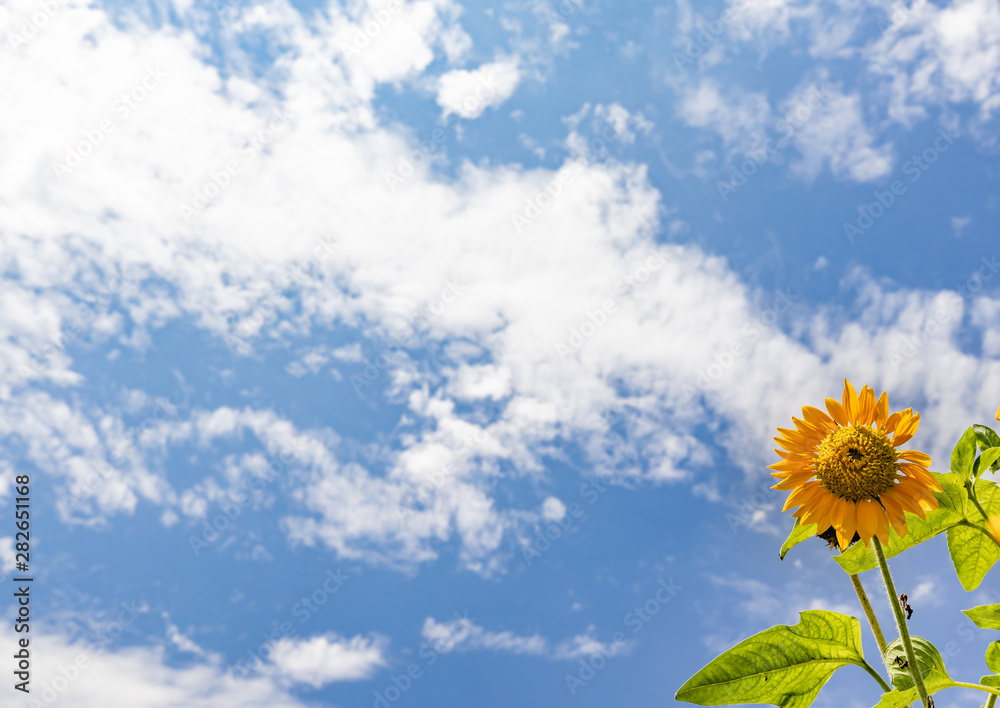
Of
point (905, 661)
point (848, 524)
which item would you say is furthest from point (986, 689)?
point (848, 524)

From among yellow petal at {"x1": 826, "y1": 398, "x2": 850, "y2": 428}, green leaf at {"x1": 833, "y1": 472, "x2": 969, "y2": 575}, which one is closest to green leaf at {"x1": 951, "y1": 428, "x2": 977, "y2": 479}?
green leaf at {"x1": 833, "y1": 472, "x2": 969, "y2": 575}

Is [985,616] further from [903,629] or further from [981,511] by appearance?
[903,629]

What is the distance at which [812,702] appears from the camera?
7.47 ft

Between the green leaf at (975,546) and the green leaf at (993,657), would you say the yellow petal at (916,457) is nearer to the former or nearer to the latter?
the green leaf at (975,546)

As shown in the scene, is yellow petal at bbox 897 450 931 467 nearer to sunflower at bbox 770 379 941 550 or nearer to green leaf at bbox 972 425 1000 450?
sunflower at bbox 770 379 941 550

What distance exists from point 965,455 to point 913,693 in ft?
2.65

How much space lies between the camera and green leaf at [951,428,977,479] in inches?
87.3

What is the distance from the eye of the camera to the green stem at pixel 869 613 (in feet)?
7.80

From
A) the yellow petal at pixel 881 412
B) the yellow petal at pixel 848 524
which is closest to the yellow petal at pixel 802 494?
the yellow petal at pixel 848 524

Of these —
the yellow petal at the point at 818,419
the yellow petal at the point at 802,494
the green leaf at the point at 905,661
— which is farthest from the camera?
the yellow petal at the point at 818,419

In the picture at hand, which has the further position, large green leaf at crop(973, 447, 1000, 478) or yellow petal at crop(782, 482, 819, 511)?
yellow petal at crop(782, 482, 819, 511)

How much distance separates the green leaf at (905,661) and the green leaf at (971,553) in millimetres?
525

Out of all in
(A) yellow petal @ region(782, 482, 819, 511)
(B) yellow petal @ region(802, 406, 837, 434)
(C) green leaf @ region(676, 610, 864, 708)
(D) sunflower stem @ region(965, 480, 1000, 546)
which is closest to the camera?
(C) green leaf @ region(676, 610, 864, 708)

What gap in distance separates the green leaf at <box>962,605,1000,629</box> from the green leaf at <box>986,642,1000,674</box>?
57mm
